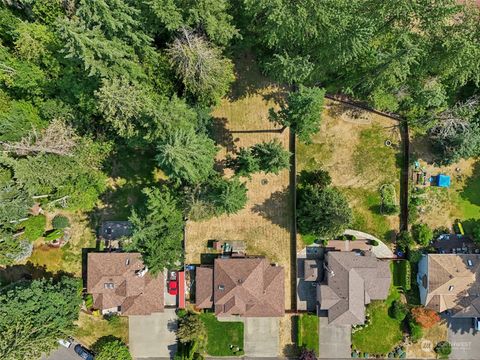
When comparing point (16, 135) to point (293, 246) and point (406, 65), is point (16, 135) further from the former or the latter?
point (406, 65)

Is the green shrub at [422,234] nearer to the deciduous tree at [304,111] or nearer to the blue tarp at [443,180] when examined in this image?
the blue tarp at [443,180]

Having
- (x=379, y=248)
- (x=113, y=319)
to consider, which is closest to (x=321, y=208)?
(x=379, y=248)

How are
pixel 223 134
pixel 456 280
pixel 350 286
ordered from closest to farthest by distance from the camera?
pixel 350 286, pixel 456 280, pixel 223 134

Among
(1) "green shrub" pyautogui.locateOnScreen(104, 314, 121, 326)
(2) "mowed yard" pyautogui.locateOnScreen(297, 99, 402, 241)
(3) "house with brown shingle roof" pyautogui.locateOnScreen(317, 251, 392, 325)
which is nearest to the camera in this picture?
(3) "house with brown shingle roof" pyautogui.locateOnScreen(317, 251, 392, 325)

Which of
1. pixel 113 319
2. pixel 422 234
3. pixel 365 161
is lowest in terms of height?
pixel 113 319

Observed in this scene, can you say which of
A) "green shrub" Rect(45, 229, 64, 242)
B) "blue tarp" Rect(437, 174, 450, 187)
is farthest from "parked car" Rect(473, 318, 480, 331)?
"green shrub" Rect(45, 229, 64, 242)

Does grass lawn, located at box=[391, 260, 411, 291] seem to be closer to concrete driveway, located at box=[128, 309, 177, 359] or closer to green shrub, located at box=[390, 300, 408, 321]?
green shrub, located at box=[390, 300, 408, 321]

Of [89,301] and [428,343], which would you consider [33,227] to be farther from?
[428,343]
